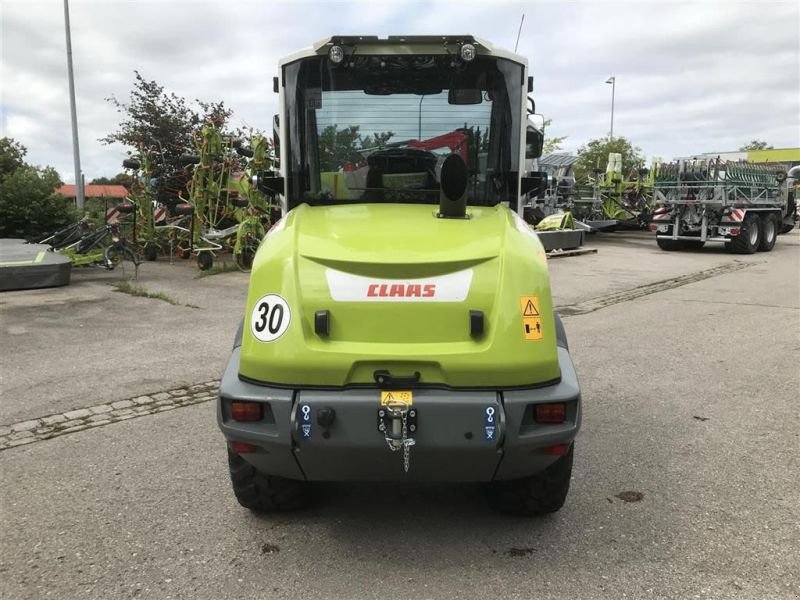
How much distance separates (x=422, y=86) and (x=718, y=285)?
10212 millimetres

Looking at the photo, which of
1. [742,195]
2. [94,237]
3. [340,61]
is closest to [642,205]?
[742,195]

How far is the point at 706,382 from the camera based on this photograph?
Answer: 5527 millimetres

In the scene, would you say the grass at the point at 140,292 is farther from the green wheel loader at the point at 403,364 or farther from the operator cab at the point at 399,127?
the green wheel loader at the point at 403,364

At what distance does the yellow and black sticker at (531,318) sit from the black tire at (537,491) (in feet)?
2.27

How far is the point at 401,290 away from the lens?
2590 millimetres

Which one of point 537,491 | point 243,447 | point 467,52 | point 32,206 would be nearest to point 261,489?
point 243,447

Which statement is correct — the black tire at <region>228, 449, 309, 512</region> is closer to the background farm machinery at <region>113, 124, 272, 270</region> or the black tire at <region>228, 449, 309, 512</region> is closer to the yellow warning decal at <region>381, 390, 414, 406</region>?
the yellow warning decal at <region>381, 390, 414, 406</region>

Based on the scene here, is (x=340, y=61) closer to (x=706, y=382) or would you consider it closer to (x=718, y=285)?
(x=706, y=382)

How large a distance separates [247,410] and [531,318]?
1237 millimetres

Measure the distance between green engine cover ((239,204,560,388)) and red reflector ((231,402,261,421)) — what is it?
0.40ft

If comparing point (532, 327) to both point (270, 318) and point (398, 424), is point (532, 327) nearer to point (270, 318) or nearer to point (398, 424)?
point (398, 424)

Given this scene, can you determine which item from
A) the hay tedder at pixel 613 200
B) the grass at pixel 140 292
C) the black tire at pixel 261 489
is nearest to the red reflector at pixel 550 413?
the black tire at pixel 261 489

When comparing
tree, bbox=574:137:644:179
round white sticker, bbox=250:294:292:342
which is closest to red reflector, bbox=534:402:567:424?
round white sticker, bbox=250:294:292:342

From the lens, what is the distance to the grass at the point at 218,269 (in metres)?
12.2
